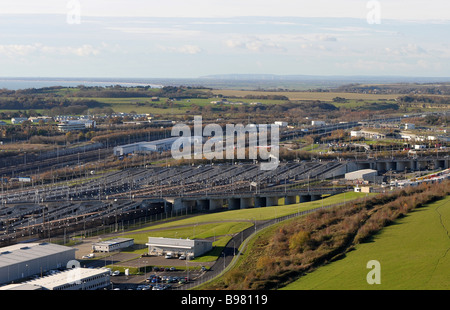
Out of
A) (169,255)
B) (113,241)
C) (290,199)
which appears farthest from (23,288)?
(290,199)

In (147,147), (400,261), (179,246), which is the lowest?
(179,246)

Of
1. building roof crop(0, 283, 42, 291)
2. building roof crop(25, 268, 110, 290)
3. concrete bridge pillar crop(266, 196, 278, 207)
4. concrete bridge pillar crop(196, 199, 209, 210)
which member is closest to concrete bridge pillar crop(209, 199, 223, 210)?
concrete bridge pillar crop(196, 199, 209, 210)

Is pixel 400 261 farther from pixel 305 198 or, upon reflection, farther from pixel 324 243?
pixel 305 198

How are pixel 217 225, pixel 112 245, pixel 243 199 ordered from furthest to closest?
pixel 243 199, pixel 217 225, pixel 112 245

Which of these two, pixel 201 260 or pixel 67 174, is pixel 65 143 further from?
pixel 201 260

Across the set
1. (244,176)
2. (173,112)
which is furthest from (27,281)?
(173,112)

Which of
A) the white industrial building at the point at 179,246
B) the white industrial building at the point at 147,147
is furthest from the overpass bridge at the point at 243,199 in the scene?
the white industrial building at the point at 147,147
